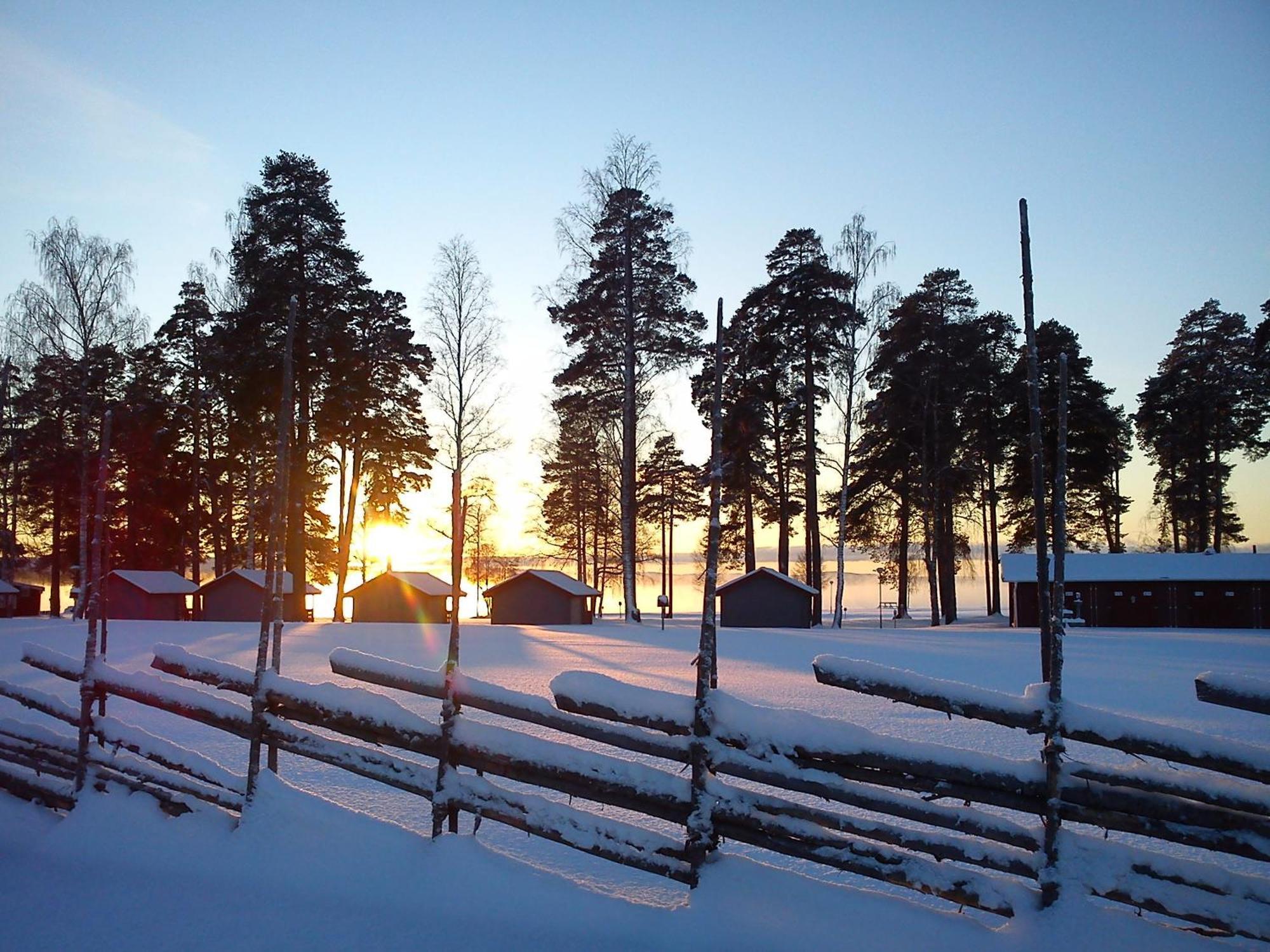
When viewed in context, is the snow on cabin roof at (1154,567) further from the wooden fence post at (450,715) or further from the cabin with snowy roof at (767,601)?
the wooden fence post at (450,715)

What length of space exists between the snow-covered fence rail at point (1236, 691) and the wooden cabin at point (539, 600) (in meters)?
31.5

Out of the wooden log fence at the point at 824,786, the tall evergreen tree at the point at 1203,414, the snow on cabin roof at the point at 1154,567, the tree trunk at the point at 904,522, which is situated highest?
the tall evergreen tree at the point at 1203,414

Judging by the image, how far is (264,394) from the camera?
88.7 feet

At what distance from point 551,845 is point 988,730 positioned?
5.75m

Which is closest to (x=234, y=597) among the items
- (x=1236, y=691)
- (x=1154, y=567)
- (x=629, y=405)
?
(x=629, y=405)

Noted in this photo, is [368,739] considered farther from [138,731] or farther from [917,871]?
[917,871]

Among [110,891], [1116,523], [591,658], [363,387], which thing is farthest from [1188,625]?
[110,891]

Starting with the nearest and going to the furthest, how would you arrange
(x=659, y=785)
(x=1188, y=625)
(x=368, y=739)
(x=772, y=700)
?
(x=659, y=785) → (x=368, y=739) → (x=772, y=700) → (x=1188, y=625)

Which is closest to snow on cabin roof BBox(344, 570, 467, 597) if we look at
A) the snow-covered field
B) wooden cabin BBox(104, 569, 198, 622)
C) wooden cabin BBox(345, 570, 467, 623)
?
wooden cabin BBox(345, 570, 467, 623)

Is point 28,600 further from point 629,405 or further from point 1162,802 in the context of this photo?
point 1162,802

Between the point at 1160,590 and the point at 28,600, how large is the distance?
50.1 meters

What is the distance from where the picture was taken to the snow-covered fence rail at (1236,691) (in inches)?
142

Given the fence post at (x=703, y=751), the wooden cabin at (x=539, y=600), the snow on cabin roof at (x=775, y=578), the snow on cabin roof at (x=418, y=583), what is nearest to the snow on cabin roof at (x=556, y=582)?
the wooden cabin at (x=539, y=600)

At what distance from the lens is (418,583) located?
3500 centimetres
